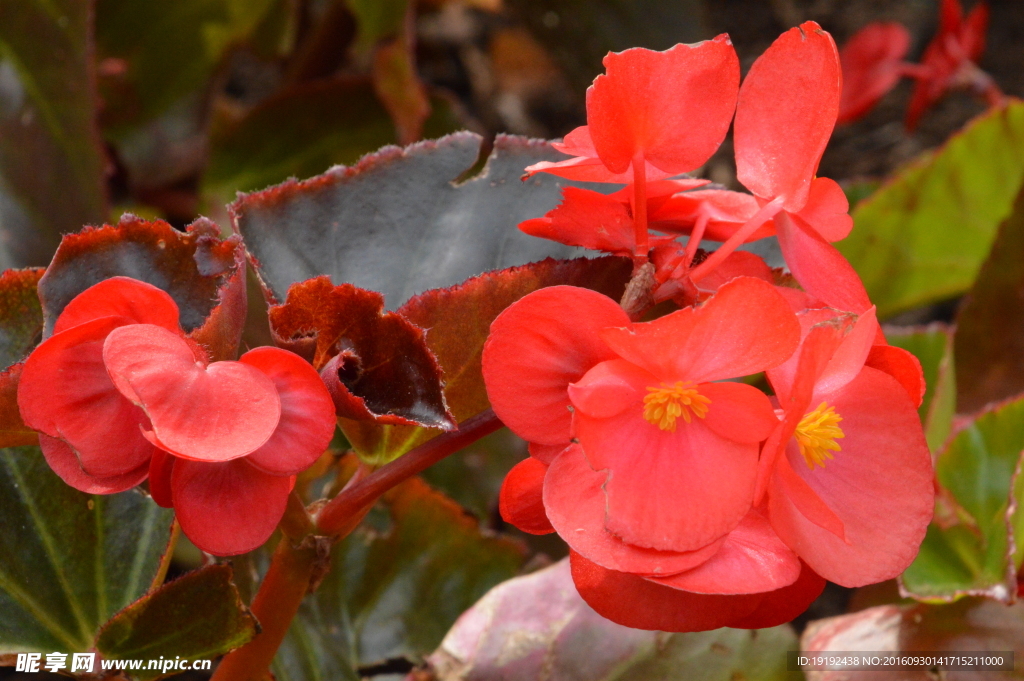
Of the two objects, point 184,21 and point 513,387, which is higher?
point 513,387

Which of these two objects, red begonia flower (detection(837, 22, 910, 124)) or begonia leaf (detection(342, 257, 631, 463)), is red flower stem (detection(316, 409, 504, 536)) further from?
red begonia flower (detection(837, 22, 910, 124))

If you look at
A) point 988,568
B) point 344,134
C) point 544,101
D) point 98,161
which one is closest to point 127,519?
point 98,161

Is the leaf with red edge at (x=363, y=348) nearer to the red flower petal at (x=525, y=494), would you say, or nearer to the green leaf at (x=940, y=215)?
the red flower petal at (x=525, y=494)

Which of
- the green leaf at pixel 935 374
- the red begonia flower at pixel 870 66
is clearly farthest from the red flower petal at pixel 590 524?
the red begonia flower at pixel 870 66

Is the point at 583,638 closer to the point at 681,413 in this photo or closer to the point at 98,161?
the point at 681,413

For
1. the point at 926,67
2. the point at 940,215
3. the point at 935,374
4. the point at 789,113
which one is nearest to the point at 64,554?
the point at 789,113

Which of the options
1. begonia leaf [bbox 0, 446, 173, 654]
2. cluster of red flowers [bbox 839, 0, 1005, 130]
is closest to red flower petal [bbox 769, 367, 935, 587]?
begonia leaf [bbox 0, 446, 173, 654]
